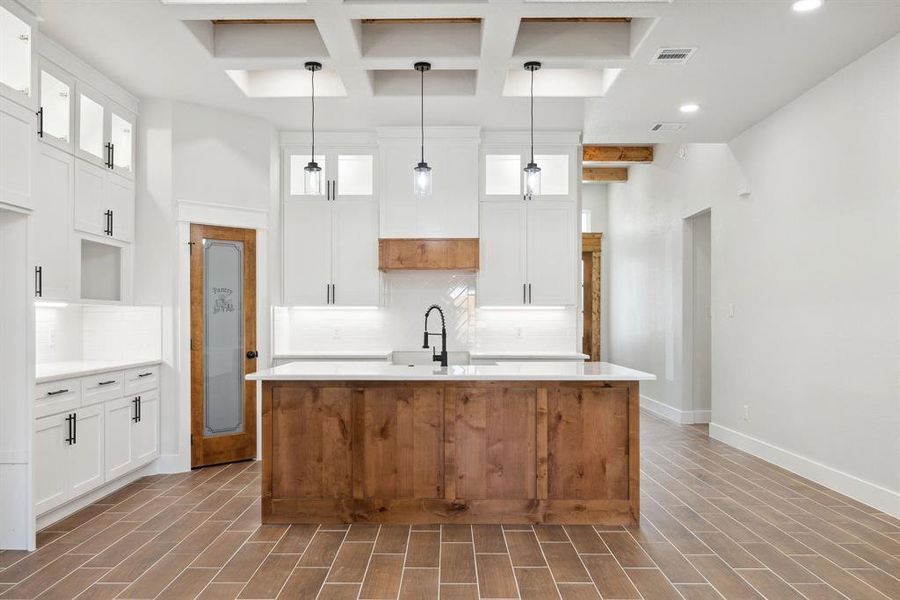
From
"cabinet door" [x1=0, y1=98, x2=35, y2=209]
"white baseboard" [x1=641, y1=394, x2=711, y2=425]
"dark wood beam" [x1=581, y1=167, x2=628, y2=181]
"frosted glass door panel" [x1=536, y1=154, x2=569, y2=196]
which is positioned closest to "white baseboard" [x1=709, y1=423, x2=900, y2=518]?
"white baseboard" [x1=641, y1=394, x2=711, y2=425]

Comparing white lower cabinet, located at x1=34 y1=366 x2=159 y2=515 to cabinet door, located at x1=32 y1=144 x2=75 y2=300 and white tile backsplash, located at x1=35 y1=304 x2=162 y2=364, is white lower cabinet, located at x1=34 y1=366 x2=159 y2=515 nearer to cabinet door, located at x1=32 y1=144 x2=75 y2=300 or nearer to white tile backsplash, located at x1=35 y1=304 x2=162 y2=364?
white tile backsplash, located at x1=35 y1=304 x2=162 y2=364

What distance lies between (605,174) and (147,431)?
6.70m

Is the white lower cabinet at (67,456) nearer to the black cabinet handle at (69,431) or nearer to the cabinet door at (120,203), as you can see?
the black cabinet handle at (69,431)

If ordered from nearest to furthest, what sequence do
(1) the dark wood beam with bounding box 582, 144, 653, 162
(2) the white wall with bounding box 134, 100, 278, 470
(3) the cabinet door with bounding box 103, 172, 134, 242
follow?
1. (3) the cabinet door with bounding box 103, 172, 134, 242
2. (2) the white wall with bounding box 134, 100, 278, 470
3. (1) the dark wood beam with bounding box 582, 144, 653, 162

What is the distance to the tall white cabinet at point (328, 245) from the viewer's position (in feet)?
19.6

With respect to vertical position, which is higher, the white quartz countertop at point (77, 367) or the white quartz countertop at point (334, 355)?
the white quartz countertop at point (77, 367)

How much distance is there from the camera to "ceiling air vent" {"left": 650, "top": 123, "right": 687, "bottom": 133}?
554 cm

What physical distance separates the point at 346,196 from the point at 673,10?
3504 millimetres

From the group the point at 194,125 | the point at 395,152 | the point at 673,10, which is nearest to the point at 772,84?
the point at 673,10

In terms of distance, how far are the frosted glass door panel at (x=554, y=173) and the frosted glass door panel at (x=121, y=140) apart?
12.1 feet

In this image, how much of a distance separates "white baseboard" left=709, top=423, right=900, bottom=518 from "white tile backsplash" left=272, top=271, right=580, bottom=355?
189 cm

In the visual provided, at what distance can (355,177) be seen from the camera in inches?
247

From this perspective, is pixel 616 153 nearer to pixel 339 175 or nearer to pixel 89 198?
pixel 339 175

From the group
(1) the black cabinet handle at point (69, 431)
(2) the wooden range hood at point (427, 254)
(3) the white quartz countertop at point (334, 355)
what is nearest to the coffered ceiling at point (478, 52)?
(2) the wooden range hood at point (427, 254)
